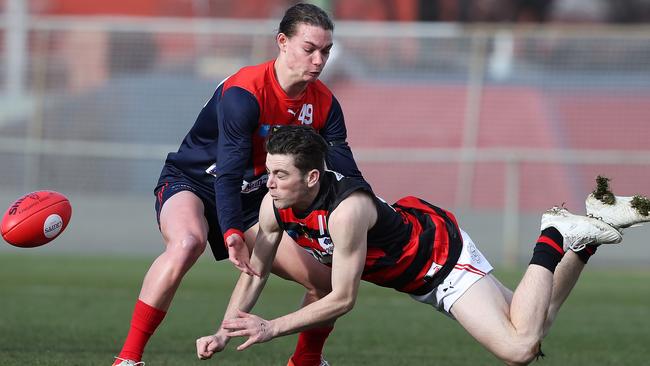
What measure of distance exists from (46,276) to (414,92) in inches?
321

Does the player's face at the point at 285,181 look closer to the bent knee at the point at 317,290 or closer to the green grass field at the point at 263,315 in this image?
the bent knee at the point at 317,290

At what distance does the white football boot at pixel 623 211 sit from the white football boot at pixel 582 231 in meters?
0.04

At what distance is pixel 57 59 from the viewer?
1970 cm

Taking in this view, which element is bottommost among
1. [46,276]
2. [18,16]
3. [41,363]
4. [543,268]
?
[46,276]

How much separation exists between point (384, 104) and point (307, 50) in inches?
519

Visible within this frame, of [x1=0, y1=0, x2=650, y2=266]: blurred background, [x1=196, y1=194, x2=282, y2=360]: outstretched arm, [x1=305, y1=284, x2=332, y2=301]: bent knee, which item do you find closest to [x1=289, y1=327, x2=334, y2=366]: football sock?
[x1=305, y1=284, x2=332, y2=301]: bent knee

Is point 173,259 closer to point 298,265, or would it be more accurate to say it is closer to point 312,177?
point 298,265

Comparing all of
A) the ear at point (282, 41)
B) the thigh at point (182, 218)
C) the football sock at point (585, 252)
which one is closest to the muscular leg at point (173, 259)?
the thigh at point (182, 218)

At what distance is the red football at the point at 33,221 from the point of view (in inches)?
259

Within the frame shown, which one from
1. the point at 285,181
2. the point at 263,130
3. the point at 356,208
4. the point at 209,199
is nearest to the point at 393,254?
the point at 356,208

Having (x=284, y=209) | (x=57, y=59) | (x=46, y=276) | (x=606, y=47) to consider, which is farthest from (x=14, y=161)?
(x=284, y=209)

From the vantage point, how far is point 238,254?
5719 millimetres

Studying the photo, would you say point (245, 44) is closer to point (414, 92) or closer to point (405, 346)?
point (414, 92)

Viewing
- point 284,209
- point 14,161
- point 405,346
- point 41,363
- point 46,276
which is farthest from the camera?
point 14,161
